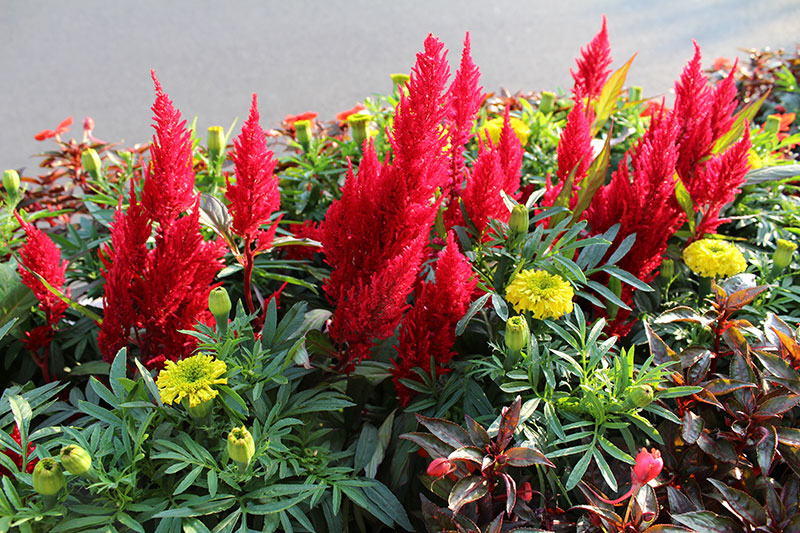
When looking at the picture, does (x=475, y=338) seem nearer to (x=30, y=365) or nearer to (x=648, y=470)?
(x=648, y=470)

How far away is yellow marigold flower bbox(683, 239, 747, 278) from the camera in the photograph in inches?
50.3

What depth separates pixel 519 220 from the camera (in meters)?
1.11

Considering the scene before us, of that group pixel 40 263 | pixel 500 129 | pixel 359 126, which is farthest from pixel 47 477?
pixel 500 129

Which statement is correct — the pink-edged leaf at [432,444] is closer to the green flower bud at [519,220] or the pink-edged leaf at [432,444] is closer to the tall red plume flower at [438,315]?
the tall red plume flower at [438,315]

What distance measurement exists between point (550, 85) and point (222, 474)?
4.74 meters

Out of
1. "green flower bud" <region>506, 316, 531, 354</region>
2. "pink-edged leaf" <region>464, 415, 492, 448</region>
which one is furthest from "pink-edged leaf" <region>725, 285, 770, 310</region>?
"pink-edged leaf" <region>464, 415, 492, 448</region>

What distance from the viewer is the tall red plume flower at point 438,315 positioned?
0.98m

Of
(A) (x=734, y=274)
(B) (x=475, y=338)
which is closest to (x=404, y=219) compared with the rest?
(B) (x=475, y=338)

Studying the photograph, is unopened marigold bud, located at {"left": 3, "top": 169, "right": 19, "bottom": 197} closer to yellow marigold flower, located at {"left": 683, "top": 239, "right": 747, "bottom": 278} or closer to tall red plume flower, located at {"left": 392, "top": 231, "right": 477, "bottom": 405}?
tall red plume flower, located at {"left": 392, "top": 231, "right": 477, "bottom": 405}

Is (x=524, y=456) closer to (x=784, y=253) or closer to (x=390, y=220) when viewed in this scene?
(x=390, y=220)

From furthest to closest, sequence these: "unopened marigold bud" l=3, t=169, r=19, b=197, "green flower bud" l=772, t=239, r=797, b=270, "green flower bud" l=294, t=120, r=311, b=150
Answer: "green flower bud" l=294, t=120, r=311, b=150, "unopened marigold bud" l=3, t=169, r=19, b=197, "green flower bud" l=772, t=239, r=797, b=270

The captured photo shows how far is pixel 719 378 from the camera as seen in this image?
1099mm

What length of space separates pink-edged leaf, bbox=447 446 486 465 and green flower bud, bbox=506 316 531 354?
0.58ft

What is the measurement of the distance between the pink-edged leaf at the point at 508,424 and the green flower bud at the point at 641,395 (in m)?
0.18
